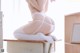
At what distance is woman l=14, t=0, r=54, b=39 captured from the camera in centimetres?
121

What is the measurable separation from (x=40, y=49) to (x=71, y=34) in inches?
24.4

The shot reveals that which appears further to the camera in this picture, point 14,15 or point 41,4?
point 14,15

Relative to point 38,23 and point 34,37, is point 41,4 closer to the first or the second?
point 38,23

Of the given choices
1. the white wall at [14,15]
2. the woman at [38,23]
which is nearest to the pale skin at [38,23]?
the woman at [38,23]

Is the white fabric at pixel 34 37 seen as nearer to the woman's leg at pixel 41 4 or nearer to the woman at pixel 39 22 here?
the woman at pixel 39 22

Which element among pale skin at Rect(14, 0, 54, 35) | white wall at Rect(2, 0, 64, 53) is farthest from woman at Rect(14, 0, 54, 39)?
white wall at Rect(2, 0, 64, 53)

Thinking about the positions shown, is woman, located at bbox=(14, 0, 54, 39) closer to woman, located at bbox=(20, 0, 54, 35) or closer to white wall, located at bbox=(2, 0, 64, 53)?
woman, located at bbox=(20, 0, 54, 35)

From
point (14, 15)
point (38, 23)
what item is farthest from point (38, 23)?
point (14, 15)

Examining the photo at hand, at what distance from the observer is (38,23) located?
3.97 ft

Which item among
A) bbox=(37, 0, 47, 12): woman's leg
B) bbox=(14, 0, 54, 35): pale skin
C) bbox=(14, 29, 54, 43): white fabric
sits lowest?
bbox=(14, 29, 54, 43): white fabric

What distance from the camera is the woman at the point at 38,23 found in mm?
1214

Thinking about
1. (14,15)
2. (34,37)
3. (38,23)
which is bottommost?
(34,37)

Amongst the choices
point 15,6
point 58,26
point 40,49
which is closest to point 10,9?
point 15,6

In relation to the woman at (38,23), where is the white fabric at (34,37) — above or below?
below
